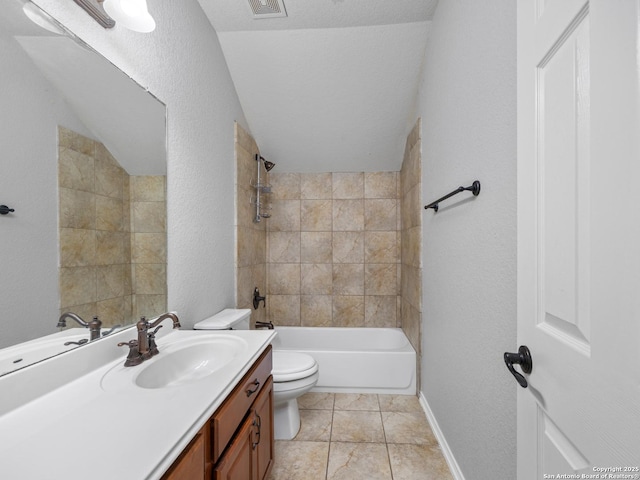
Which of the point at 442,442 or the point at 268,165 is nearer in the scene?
the point at 442,442

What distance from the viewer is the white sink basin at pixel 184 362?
996mm

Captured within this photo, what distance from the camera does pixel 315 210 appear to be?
311 cm

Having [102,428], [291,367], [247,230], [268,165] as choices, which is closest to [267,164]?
[268,165]

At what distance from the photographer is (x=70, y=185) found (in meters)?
0.94

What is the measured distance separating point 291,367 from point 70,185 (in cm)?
142

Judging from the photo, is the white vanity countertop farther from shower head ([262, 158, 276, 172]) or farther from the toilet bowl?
shower head ([262, 158, 276, 172])

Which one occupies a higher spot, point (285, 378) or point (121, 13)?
point (121, 13)

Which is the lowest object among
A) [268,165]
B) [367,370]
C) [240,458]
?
[367,370]

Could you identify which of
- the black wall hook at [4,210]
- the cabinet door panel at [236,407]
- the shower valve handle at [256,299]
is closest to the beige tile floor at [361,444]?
the cabinet door panel at [236,407]

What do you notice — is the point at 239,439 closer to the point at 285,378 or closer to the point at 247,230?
the point at 285,378

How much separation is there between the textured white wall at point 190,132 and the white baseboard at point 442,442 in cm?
155

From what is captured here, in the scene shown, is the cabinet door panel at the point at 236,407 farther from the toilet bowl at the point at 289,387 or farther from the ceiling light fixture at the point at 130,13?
the ceiling light fixture at the point at 130,13

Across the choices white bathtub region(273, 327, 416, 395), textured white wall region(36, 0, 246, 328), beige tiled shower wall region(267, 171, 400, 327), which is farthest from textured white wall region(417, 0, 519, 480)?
textured white wall region(36, 0, 246, 328)

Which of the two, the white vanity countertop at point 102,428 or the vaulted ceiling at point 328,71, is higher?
the vaulted ceiling at point 328,71
